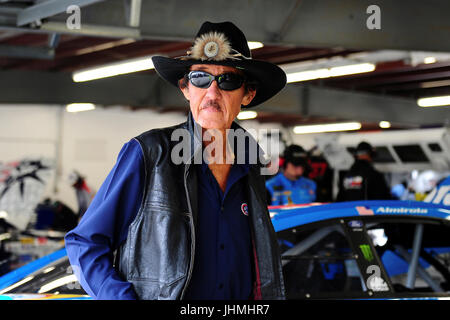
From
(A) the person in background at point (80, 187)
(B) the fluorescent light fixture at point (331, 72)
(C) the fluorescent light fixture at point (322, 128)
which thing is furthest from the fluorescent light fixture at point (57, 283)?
(A) the person in background at point (80, 187)

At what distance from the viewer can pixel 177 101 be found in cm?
1119

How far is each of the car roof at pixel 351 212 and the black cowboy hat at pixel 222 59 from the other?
1412mm

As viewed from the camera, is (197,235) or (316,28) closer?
(197,235)

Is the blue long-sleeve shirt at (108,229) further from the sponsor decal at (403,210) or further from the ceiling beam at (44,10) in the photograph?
the ceiling beam at (44,10)

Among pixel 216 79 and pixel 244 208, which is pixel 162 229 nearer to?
pixel 244 208

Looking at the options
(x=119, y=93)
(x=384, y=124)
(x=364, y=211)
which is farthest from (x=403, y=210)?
(x=119, y=93)

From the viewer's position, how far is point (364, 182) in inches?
239

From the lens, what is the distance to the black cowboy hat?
188cm

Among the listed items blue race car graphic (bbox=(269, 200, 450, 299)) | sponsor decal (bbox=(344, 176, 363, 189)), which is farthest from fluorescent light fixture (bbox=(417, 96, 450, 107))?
sponsor decal (bbox=(344, 176, 363, 189))

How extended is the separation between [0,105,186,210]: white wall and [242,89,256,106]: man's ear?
12.8 metres

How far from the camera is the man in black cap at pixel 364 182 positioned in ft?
19.2

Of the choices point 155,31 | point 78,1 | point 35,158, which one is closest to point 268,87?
point 78,1

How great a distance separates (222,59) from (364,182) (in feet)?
14.5

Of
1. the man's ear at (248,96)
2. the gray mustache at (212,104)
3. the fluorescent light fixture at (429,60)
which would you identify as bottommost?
the gray mustache at (212,104)
